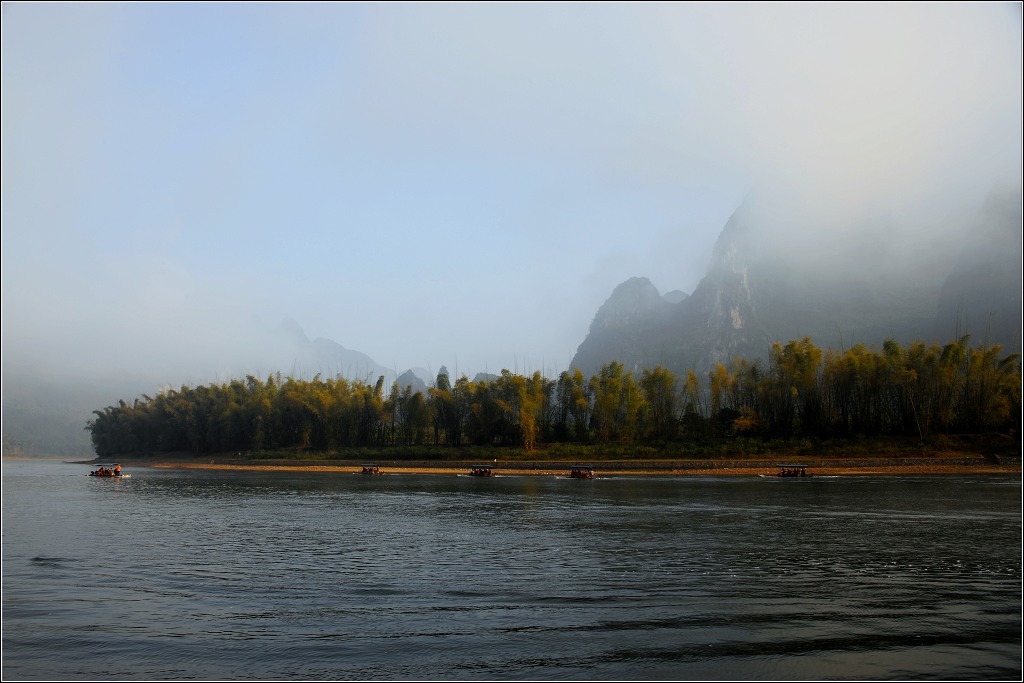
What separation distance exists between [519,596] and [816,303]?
5230 inches

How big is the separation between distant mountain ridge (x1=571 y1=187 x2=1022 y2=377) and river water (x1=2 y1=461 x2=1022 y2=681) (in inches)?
3124

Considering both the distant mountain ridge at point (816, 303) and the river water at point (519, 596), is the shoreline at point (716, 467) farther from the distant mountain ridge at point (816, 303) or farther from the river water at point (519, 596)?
the distant mountain ridge at point (816, 303)

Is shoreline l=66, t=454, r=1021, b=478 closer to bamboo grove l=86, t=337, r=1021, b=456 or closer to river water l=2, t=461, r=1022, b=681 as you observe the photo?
bamboo grove l=86, t=337, r=1021, b=456

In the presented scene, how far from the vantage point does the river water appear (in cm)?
866

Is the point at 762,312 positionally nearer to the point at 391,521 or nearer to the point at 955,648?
the point at 391,521

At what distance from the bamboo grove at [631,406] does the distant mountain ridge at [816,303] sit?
120 feet

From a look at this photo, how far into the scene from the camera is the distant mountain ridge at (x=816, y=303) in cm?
10056

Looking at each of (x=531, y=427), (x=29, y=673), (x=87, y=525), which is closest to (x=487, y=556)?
(x=29, y=673)

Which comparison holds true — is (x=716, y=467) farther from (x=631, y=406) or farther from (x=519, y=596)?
(x=519, y=596)

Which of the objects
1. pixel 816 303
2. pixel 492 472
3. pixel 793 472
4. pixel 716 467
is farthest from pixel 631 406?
pixel 816 303

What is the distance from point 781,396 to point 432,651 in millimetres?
52408

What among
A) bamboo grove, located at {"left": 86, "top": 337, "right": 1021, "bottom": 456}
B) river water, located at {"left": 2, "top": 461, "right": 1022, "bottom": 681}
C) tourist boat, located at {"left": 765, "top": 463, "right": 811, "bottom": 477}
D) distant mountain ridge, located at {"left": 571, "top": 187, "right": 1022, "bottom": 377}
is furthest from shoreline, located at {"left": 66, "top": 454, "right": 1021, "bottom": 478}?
distant mountain ridge, located at {"left": 571, "top": 187, "right": 1022, "bottom": 377}

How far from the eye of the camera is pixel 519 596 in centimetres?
1198

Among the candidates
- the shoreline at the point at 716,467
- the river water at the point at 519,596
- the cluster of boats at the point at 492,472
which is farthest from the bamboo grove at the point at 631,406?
the river water at the point at 519,596
